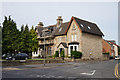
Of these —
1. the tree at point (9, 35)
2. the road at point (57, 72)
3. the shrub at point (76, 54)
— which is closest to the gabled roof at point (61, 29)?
the shrub at point (76, 54)

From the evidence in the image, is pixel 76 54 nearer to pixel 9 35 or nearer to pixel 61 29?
pixel 61 29

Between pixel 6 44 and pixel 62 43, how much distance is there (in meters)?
15.9

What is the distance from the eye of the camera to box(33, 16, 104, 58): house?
42750mm

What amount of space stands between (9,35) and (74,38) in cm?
1795

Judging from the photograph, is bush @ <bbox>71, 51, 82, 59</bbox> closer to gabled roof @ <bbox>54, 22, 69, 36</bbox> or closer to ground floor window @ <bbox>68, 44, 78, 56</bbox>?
ground floor window @ <bbox>68, 44, 78, 56</bbox>

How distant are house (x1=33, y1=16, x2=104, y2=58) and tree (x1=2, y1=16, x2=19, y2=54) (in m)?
9.43

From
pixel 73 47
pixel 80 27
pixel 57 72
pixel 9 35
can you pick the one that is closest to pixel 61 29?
pixel 80 27

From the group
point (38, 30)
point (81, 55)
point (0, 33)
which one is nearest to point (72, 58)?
point (81, 55)

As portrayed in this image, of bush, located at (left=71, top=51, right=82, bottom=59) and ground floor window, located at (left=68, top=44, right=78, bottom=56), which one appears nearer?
bush, located at (left=71, top=51, right=82, bottom=59)

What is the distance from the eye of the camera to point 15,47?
37750mm

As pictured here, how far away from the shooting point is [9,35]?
36.2m

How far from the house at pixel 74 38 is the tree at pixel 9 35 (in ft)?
30.9

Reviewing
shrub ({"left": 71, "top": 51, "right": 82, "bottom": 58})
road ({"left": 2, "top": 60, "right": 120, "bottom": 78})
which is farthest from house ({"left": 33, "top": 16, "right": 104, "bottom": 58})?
road ({"left": 2, "top": 60, "right": 120, "bottom": 78})

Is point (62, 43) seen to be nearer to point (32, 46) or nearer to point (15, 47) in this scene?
point (32, 46)
